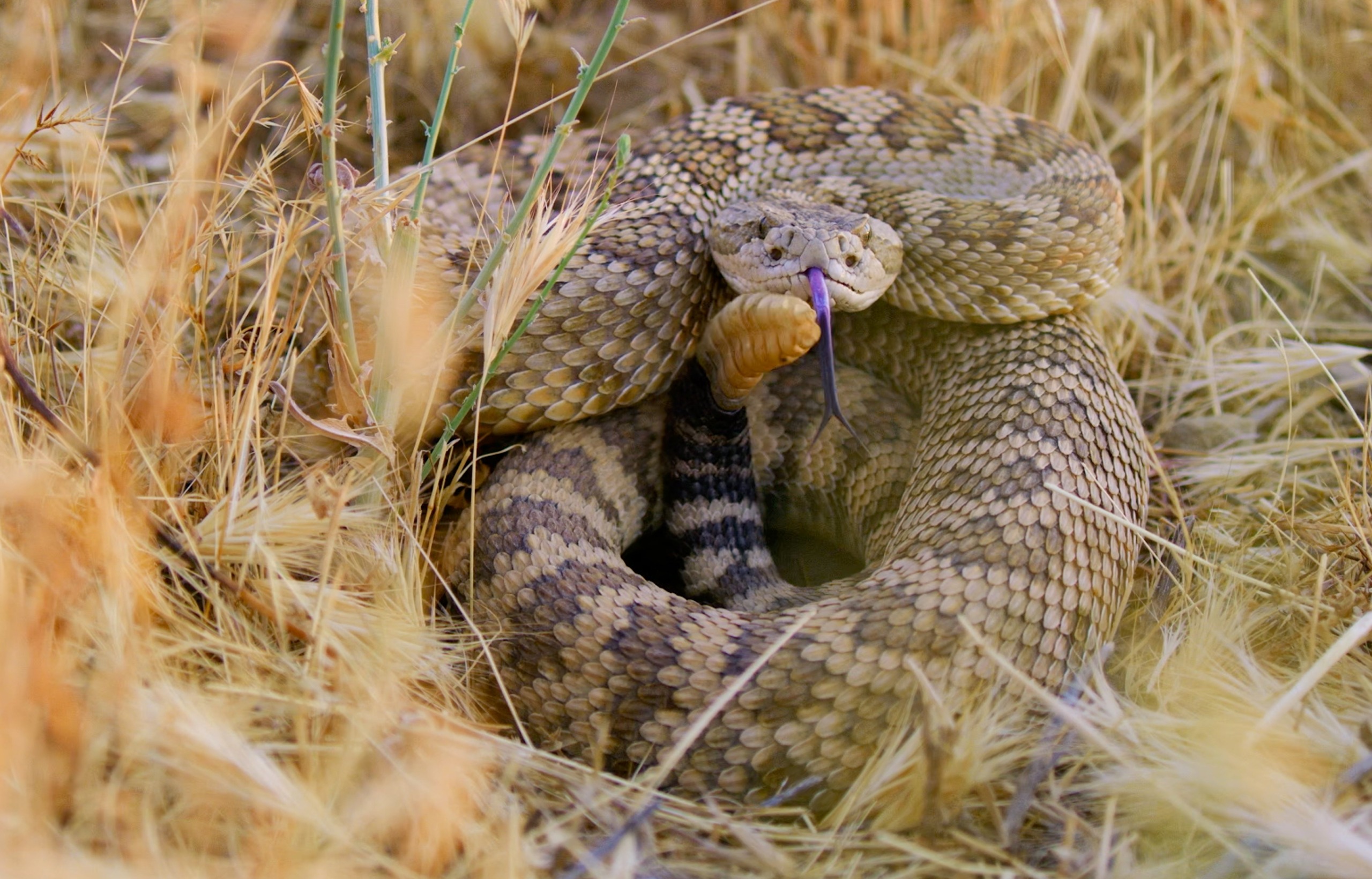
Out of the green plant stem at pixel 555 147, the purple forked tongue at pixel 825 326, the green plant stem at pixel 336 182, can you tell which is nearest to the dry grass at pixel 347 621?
the green plant stem at pixel 336 182

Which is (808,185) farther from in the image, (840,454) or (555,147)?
(555,147)

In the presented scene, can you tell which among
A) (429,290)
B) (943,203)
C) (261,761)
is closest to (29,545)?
(261,761)

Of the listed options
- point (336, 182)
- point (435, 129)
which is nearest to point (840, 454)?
point (435, 129)

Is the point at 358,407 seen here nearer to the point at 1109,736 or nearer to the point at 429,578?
the point at 429,578

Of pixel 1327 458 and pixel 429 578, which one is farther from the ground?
pixel 1327 458

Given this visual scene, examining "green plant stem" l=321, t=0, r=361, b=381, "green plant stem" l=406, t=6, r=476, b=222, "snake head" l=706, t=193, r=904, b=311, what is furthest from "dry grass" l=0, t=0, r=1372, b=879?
"snake head" l=706, t=193, r=904, b=311

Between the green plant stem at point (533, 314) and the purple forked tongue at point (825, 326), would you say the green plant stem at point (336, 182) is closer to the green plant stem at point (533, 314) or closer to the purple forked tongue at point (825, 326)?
the green plant stem at point (533, 314)
